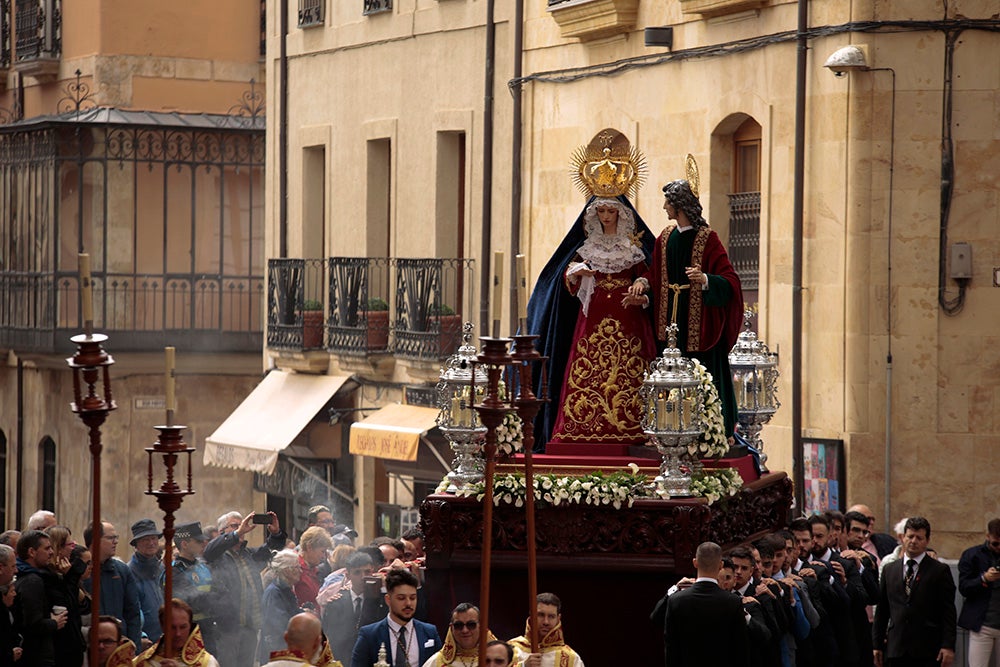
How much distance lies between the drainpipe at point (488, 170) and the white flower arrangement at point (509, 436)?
11.1 meters

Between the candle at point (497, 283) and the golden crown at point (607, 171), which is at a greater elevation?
the golden crown at point (607, 171)

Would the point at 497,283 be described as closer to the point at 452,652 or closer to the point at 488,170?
the point at 452,652

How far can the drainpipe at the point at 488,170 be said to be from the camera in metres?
23.9

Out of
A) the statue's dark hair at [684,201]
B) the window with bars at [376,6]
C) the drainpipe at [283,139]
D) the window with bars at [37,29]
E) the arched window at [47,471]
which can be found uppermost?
the window with bars at [37,29]

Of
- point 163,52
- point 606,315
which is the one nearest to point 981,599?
point 606,315

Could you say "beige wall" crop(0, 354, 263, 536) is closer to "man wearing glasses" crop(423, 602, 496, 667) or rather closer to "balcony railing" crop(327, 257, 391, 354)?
"balcony railing" crop(327, 257, 391, 354)

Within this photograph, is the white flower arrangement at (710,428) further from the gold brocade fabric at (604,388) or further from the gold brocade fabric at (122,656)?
the gold brocade fabric at (122,656)

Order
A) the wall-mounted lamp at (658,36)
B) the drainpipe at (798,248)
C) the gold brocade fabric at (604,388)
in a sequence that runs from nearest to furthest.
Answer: the gold brocade fabric at (604,388), the drainpipe at (798,248), the wall-mounted lamp at (658,36)

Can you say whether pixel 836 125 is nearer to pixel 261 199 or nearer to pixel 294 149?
pixel 294 149

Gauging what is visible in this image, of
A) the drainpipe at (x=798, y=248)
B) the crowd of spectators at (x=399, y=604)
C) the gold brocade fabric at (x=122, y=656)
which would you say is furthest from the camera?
the drainpipe at (x=798, y=248)

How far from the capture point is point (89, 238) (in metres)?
29.7

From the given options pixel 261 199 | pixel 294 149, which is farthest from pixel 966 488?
pixel 261 199

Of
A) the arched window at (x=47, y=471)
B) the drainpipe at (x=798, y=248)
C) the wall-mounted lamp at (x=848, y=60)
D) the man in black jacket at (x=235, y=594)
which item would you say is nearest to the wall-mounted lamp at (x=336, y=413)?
the arched window at (x=47, y=471)

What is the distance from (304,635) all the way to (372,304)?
15.6 m
